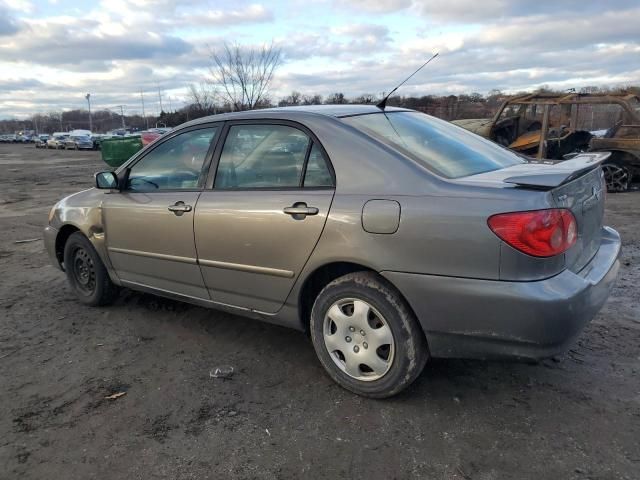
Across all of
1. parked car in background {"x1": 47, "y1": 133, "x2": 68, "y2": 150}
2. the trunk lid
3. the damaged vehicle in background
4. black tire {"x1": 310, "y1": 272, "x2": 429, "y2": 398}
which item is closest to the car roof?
the trunk lid

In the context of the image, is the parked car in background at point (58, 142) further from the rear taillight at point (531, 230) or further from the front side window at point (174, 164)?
the rear taillight at point (531, 230)

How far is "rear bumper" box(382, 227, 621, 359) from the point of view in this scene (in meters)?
2.46

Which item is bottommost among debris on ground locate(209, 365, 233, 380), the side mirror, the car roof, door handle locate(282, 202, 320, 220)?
debris on ground locate(209, 365, 233, 380)

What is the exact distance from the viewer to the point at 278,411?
2967 mm

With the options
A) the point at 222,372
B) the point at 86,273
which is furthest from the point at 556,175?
the point at 86,273

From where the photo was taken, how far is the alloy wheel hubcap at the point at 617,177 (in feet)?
36.4

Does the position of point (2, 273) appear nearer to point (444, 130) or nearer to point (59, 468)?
point (59, 468)

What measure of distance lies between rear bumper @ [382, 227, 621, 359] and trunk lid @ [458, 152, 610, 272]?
14cm

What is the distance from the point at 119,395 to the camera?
3.20 metres

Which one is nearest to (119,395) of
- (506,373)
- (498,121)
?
(506,373)

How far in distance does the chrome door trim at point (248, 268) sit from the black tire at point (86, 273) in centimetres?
143

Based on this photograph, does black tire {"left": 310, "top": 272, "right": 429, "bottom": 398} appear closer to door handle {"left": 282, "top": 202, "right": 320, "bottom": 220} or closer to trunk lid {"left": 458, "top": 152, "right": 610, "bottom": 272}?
door handle {"left": 282, "top": 202, "right": 320, "bottom": 220}

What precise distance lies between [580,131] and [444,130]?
10.3 metres

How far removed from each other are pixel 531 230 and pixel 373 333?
100 cm
